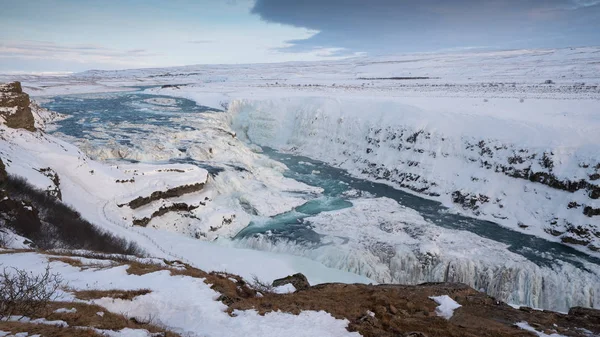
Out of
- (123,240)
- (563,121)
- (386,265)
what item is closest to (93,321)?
(123,240)

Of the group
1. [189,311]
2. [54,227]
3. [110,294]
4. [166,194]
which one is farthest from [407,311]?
[166,194]

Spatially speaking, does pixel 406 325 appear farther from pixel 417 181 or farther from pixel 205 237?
pixel 417 181

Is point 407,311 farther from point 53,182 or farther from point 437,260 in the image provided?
point 53,182

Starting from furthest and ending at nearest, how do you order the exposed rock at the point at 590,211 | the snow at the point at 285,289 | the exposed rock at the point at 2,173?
the exposed rock at the point at 590,211, the exposed rock at the point at 2,173, the snow at the point at 285,289

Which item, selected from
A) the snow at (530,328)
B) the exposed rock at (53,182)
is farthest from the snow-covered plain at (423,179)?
the snow at (530,328)

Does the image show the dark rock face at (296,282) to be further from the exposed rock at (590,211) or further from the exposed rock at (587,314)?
the exposed rock at (590,211)

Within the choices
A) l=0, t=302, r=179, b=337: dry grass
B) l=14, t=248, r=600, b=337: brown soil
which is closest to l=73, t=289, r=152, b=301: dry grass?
l=14, t=248, r=600, b=337: brown soil
